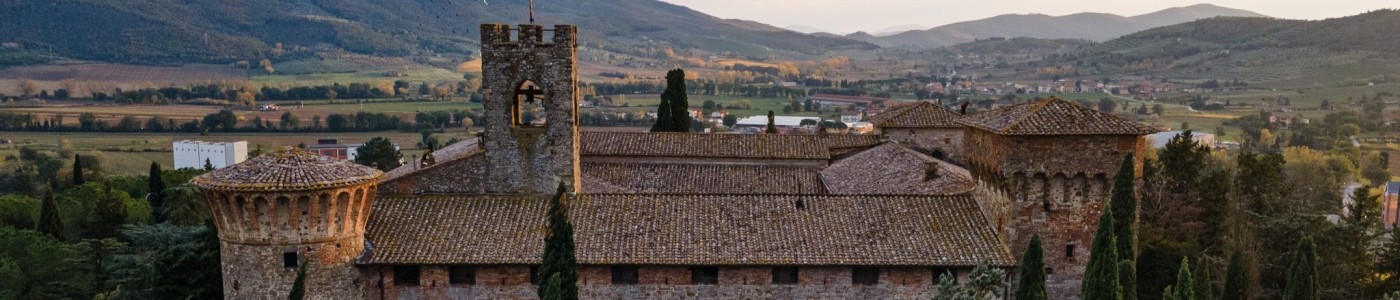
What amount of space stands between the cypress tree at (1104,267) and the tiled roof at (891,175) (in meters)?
5.53

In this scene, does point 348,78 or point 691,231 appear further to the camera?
point 348,78

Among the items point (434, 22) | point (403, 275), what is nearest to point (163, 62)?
point (434, 22)

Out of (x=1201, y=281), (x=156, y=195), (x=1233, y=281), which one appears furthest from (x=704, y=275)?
(x=156, y=195)

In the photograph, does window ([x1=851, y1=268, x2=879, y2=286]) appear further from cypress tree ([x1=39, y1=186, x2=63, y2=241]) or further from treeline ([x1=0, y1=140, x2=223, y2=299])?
cypress tree ([x1=39, y1=186, x2=63, y2=241])

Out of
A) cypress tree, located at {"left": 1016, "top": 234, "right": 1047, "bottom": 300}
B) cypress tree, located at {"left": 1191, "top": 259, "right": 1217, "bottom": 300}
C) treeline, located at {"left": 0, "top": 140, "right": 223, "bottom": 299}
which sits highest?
cypress tree, located at {"left": 1016, "top": 234, "right": 1047, "bottom": 300}

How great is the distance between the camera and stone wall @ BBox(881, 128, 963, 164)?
35647mm

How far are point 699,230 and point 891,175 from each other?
379 inches

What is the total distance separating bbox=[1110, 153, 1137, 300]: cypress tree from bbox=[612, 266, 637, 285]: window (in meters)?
9.55

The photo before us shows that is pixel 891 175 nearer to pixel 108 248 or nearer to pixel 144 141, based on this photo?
pixel 108 248

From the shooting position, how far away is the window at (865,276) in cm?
1980

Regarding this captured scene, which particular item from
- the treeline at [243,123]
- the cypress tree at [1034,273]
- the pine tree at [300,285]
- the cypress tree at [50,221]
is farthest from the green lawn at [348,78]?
the cypress tree at [1034,273]

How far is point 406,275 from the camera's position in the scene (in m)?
19.9

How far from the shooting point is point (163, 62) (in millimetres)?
110938

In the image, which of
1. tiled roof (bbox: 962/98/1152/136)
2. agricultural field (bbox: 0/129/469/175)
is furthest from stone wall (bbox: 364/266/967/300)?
agricultural field (bbox: 0/129/469/175)
